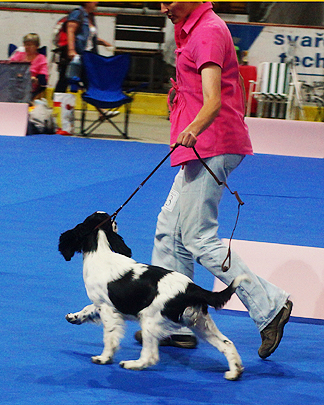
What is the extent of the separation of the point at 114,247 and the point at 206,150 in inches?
21.9

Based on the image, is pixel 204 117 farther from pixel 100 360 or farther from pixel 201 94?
pixel 100 360

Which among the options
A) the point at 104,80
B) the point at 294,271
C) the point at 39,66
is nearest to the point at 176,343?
the point at 294,271

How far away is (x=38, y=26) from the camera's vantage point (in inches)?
582

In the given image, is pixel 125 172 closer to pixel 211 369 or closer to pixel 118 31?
pixel 211 369

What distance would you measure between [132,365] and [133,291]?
11.6 inches

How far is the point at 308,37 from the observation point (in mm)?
13156

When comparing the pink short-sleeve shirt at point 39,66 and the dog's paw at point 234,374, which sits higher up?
the pink short-sleeve shirt at point 39,66

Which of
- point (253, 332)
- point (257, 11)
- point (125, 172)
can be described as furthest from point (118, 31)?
point (253, 332)

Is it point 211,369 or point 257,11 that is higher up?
point 257,11

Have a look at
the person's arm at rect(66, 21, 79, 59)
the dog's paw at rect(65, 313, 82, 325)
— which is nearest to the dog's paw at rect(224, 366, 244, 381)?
the dog's paw at rect(65, 313, 82, 325)

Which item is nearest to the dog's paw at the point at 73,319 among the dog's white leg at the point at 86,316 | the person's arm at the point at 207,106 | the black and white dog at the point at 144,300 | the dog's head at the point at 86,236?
the dog's white leg at the point at 86,316

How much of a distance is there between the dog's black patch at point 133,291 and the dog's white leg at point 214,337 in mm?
164

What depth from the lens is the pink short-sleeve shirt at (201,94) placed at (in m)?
2.70

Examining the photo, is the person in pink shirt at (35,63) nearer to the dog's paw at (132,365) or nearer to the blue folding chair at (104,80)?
the blue folding chair at (104,80)
